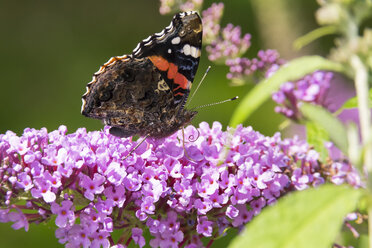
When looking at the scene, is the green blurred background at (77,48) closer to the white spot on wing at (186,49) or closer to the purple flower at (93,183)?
the white spot on wing at (186,49)

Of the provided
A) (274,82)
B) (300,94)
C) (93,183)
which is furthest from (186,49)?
(274,82)

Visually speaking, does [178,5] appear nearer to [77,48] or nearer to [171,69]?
[171,69]

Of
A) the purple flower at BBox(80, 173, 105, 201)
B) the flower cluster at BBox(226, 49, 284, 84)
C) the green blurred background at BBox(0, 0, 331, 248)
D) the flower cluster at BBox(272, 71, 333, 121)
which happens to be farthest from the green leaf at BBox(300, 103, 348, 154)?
the green blurred background at BBox(0, 0, 331, 248)

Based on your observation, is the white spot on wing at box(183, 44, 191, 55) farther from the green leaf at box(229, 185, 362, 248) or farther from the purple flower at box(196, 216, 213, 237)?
the green leaf at box(229, 185, 362, 248)

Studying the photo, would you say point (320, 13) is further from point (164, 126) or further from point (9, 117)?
point (9, 117)

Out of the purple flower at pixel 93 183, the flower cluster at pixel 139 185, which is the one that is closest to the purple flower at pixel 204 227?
the flower cluster at pixel 139 185

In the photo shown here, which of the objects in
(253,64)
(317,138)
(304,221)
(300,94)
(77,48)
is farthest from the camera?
(77,48)
